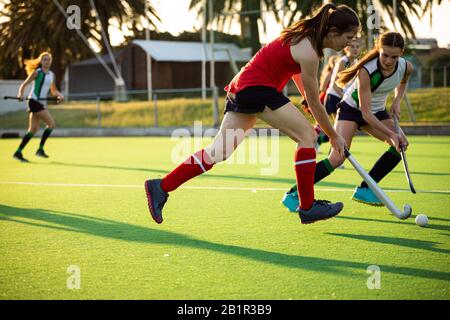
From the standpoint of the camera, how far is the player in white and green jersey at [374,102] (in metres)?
6.20

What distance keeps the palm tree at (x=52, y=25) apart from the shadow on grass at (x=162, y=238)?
3317cm

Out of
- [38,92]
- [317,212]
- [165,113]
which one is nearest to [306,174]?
[317,212]

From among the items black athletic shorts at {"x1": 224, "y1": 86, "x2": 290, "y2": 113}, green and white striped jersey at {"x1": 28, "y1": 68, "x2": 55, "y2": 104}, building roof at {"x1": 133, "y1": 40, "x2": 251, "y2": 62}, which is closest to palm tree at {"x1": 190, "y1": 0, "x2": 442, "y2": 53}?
building roof at {"x1": 133, "y1": 40, "x2": 251, "y2": 62}

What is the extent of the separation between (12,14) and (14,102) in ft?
33.5

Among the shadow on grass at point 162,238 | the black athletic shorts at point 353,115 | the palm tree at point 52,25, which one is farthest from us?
the palm tree at point 52,25

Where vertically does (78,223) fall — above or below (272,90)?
below

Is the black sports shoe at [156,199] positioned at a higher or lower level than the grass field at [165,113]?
lower

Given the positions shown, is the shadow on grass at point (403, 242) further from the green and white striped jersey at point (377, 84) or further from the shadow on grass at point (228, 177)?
the shadow on grass at point (228, 177)

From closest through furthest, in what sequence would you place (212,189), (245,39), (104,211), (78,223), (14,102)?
(78,223)
(104,211)
(212,189)
(14,102)
(245,39)

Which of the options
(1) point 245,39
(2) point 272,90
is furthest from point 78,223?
(1) point 245,39

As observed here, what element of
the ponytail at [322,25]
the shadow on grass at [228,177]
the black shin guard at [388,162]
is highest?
the ponytail at [322,25]

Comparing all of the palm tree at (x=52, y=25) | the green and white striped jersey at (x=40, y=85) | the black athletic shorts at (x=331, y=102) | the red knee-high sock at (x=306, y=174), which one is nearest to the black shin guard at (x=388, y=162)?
the red knee-high sock at (x=306, y=174)

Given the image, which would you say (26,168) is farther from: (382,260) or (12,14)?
(12,14)
